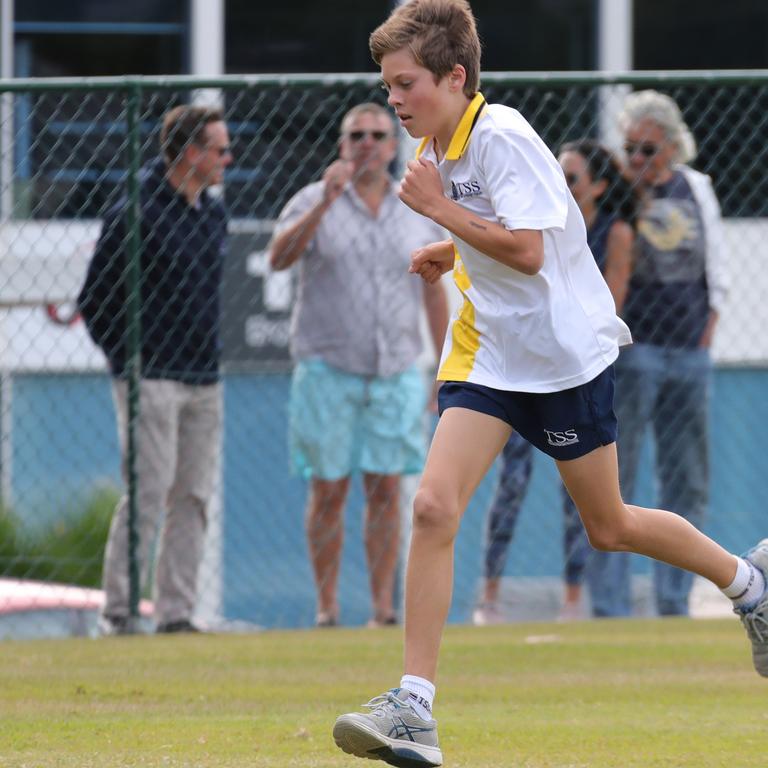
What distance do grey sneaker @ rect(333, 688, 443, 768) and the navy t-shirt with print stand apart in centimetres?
425

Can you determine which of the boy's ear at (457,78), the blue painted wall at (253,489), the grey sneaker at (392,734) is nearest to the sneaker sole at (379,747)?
the grey sneaker at (392,734)

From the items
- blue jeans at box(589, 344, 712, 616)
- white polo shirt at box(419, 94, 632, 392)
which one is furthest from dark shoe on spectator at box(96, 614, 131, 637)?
white polo shirt at box(419, 94, 632, 392)

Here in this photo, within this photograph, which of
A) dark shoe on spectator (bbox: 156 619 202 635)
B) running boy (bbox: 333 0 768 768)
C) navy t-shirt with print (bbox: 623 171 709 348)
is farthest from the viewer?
navy t-shirt with print (bbox: 623 171 709 348)

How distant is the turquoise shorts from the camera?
7719 millimetres

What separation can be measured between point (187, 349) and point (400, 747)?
12.8 feet

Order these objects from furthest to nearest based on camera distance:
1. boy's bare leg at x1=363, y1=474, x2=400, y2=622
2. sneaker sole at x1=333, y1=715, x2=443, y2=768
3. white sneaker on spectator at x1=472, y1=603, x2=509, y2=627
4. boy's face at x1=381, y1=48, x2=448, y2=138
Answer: white sneaker on spectator at x1=472, y1=603, x2=509, y2=627 < boy's bare leg at x1=363, y1=474, x2=400, y2=622 < boy's face at x1=381, y1=48, x2=448, y2=138 < sneaker sole at x1=333, y1=715, x2=443, y2=768

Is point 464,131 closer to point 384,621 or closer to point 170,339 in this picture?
point 170,339

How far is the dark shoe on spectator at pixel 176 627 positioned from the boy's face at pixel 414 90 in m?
3.71

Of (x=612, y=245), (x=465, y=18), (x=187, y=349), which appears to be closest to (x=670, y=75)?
(x=612, y=245)

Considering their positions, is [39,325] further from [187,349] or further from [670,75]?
[670,75]

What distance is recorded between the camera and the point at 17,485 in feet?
32.1

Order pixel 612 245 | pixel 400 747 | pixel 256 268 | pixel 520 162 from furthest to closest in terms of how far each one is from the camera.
A: pixel 256 268 → pixel 612 245 → pixel 520 162 → pixel 400 747

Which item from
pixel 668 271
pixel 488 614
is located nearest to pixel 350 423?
pixel 488 614

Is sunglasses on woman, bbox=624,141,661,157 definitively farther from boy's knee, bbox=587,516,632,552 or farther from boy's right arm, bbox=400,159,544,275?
boy's right arm, bbox=400,159,544,275
